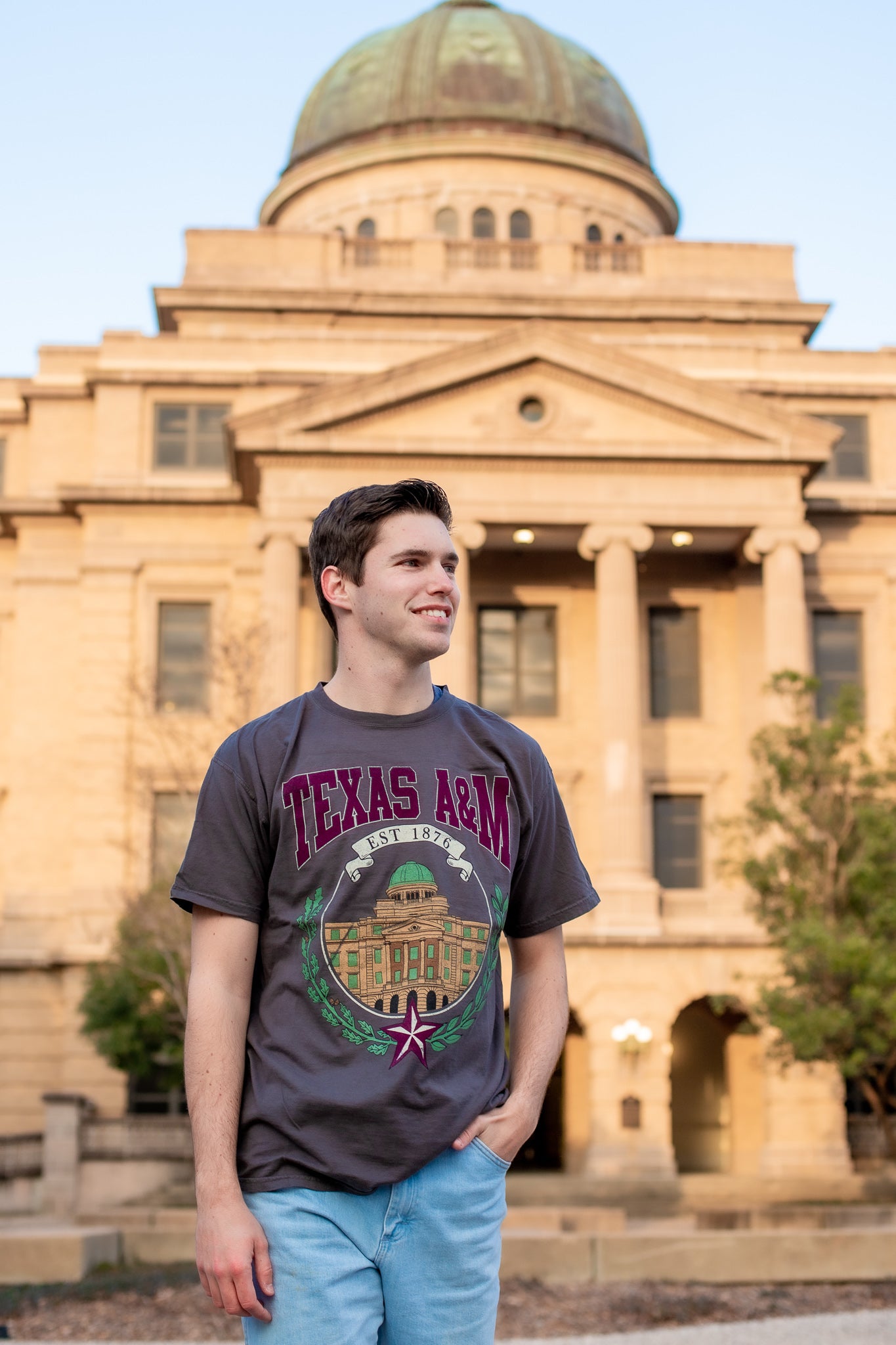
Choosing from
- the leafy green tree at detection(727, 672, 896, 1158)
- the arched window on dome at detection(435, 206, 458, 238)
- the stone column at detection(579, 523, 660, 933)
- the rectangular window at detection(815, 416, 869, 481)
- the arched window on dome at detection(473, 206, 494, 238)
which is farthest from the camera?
the arched window on dome at detection(435, 206, 458, 238)

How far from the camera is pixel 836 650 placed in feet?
125

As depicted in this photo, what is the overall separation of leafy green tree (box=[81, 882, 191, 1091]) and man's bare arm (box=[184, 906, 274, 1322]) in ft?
78.1

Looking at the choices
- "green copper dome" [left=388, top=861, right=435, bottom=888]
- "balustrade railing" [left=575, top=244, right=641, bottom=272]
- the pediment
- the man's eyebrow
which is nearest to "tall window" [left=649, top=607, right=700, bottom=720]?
the pediment

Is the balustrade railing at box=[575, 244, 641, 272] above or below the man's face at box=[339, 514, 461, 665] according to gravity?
above

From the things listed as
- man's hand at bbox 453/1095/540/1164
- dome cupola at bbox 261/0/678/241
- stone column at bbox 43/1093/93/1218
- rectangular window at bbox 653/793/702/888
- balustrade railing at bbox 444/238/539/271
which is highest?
dome cupola at bbox 261/0/678/241

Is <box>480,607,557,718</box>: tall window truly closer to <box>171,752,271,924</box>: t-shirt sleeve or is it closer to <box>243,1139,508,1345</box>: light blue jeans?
<box>171,752,271,924</box>: t-shirt sleeve

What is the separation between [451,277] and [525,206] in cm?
911

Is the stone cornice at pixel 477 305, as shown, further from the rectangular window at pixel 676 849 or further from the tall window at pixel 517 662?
the rectangular window at pixel 676 849

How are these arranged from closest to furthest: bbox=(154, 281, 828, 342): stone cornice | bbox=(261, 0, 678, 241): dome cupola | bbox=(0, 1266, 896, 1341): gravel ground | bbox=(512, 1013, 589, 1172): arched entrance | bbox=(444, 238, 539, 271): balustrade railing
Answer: bbox=(0, 1266, 896, 1341): gravel ground, bbox=(512, 1013, 589, 1172): arched entrance, bbox=(154, 281, 828, 342): stone cornice, bbox=(444, 238, 539, 271): balustrade railing, bbox=(261, 0, 678, 241): dome cupola

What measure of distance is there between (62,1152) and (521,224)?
3332 cm

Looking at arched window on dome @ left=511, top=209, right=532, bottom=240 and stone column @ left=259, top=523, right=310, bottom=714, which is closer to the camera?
stone column @ left=259, top=523, right=310, bottom=714

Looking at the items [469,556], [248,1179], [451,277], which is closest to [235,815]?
[248,1179]

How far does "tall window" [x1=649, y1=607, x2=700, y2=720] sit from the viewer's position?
37.4m

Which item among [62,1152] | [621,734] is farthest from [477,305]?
[62,1152]
